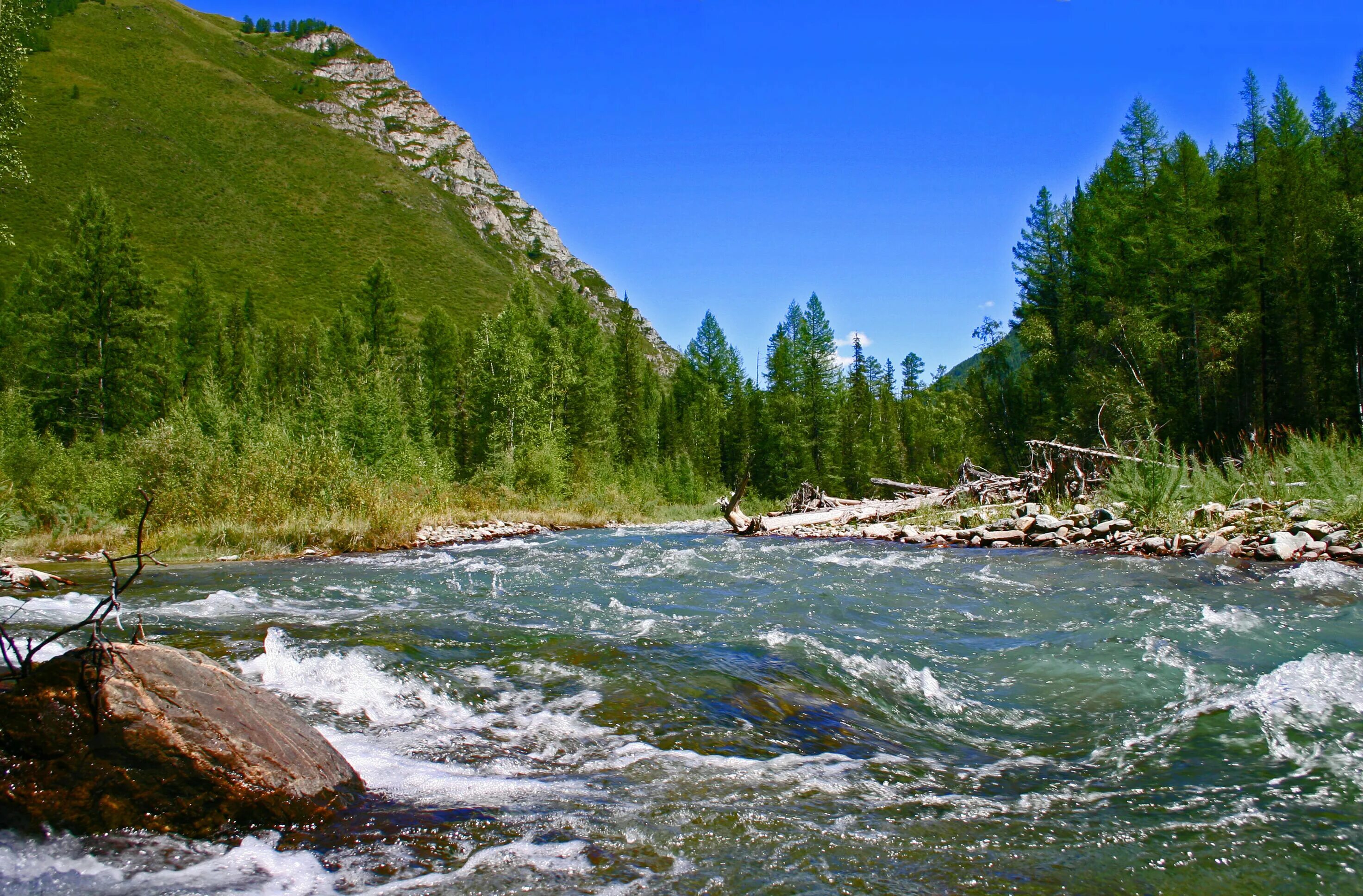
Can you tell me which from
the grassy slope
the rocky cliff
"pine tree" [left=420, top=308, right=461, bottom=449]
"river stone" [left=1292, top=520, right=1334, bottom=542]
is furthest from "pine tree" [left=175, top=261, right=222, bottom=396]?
the rocky cliff

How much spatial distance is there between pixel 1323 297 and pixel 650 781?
3184 cm

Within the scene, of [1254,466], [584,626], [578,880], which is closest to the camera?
[578,880]

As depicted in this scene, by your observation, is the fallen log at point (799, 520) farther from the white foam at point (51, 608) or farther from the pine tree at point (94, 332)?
the pine tree at point (94, 332)

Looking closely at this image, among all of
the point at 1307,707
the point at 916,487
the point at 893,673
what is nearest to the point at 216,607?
the point at 893,673

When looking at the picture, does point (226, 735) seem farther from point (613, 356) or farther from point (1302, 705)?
point (613, 356)

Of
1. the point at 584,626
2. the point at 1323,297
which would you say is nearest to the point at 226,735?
the point at 584,626

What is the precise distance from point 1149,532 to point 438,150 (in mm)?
185137

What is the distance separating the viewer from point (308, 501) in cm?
1598

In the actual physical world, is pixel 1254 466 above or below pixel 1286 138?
below

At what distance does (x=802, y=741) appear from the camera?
12.1 feet

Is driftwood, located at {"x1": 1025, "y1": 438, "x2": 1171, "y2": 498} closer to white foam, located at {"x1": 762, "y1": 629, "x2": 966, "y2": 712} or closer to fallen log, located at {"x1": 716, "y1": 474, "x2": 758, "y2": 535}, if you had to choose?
fallen log, located at {"x1": 716, "y1": 474, "x2": 758, "y2": 535}

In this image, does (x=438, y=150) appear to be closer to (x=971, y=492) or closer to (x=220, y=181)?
(x=220, y=181)

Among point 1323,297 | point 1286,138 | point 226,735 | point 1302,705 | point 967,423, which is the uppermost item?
point 1286,138

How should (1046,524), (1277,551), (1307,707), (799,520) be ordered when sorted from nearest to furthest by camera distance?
(1307,707), (1277,551), (1046,524), (799,520)
